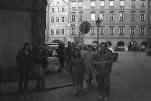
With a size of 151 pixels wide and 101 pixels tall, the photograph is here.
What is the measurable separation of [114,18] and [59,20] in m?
11.9

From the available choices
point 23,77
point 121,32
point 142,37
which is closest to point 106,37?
point 121,32

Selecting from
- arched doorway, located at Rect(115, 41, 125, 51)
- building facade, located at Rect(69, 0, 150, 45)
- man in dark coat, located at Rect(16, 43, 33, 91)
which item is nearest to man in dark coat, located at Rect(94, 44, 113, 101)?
man in dark coat, located at Rect(16, 43, 33, 91)

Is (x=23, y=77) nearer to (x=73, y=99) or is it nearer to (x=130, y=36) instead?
(x=73, y=99)

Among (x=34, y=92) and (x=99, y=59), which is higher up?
(x=99, y=59)

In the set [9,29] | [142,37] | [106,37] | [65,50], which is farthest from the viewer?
[106,37]

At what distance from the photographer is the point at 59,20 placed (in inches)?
2697

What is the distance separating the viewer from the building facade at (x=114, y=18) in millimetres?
60562

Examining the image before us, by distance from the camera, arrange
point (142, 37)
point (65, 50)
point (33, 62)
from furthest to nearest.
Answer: point (142, 37) < point (65, 50) < point (33, 62)

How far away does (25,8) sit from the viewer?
54.6 ft

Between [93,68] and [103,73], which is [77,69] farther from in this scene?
[103,73]

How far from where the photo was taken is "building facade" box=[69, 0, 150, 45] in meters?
60.6

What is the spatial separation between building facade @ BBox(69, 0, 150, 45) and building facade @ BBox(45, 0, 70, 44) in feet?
4.43

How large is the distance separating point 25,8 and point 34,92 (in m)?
6.81

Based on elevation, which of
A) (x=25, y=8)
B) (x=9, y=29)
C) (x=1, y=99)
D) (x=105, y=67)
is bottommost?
(x=1, y=99)
